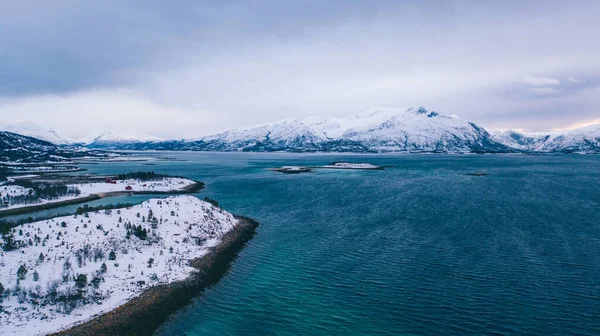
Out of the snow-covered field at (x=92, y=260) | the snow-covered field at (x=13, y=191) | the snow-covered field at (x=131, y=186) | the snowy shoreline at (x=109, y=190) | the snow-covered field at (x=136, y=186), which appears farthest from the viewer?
the snow-covered field at (x=136, y=186)

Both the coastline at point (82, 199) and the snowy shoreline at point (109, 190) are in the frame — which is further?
the snowy shoreline at point (109, 190)

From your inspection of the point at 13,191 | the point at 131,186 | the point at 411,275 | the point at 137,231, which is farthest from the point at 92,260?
the point at 131,186

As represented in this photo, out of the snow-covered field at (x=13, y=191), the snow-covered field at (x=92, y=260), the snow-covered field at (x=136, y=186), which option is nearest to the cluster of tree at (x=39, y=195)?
the snow-covered field at (x=13, y=191)

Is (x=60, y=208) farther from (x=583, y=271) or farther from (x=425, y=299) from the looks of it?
(x=583, y=271)

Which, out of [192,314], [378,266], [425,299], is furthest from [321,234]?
[192,314]

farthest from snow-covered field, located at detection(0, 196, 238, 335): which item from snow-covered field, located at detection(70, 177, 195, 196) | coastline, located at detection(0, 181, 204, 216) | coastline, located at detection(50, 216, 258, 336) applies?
snow-covered field, located at detection(70, 177, 195, 196)

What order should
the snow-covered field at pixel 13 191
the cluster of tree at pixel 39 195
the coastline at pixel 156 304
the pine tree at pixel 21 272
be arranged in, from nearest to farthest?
the coastline at pixel 156 304 < the pine tree at pixel 21 272 < the cluster of tree at pixel 39 195 < the snow-covered field at pixel 13 191

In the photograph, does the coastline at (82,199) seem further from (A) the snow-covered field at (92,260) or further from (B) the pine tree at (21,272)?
(B) the pine tree at (21,272)
